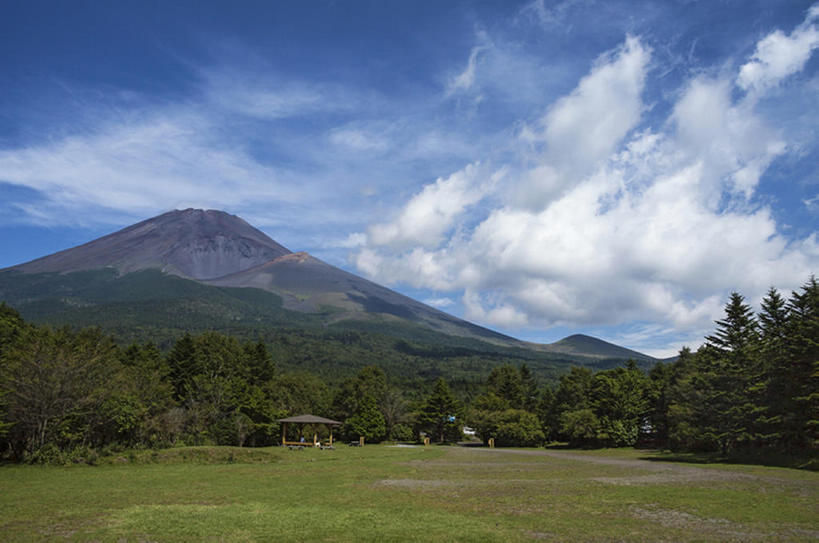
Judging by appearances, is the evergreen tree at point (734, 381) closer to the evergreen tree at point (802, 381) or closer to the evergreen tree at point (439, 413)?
the evergreen tree at point (802, 381)

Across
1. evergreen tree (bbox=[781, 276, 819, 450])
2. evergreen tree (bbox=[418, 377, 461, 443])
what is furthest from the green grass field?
evergreen tree (bbox=[418, 377, 461, 443])

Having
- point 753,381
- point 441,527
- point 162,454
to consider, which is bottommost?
point 162,454

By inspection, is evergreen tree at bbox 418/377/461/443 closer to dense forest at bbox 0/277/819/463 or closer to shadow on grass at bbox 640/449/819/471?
dense forest at bbox 0/277/819/463

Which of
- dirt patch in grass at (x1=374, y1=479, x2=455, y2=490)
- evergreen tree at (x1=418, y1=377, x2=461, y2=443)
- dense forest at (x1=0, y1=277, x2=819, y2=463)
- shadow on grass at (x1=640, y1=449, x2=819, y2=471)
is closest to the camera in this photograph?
dirt patch in grass at (x1=374, y1=479, x2=455, y2=490)

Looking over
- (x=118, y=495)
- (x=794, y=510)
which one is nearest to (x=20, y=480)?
(x=118, y=495)

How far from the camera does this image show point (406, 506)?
12852mm

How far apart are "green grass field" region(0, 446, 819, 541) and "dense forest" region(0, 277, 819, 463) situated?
4.39m

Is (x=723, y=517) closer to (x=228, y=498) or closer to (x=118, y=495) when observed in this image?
(x=228, y=498)

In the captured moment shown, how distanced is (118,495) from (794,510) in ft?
59.3

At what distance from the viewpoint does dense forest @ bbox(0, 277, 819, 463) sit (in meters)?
24.6

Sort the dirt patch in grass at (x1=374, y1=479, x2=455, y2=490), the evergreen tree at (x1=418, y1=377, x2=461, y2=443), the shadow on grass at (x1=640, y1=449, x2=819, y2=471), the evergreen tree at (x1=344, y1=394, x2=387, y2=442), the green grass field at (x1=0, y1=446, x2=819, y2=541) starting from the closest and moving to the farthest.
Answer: the green grass field at (x1=0, y1=446, x2=819, y2=541), the dirt patch in grass at (x1=374, y1=479, x2=455, y2=490), the shadow on grass at (x1=640, y1=449, x2=819, y2=471), the evergreen tree at (x1=344, y1=394, x2=387, y2=442), the evergreen tree at (x1=418, y1=377, x2=461, y2=443)

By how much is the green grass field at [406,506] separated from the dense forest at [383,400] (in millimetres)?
4390

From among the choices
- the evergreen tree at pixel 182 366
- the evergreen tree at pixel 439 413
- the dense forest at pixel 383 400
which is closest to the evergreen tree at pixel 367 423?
the dense forest at pixel 383 400

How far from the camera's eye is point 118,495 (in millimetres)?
14344
